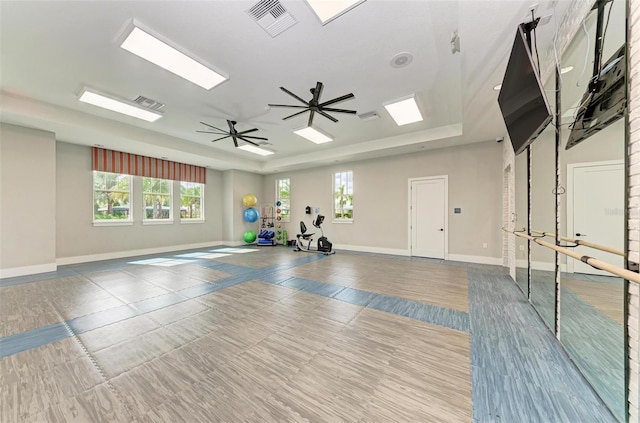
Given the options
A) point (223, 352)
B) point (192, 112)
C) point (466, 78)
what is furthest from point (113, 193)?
point (466, 78)

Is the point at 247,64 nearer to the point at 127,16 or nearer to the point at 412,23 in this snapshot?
the point at 127,16

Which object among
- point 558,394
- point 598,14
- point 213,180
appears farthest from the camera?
point 213,180

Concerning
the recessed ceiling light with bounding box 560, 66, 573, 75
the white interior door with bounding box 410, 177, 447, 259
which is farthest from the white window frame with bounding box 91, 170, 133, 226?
the recessed ceiling light with bounding box 560, 66, 573, 75

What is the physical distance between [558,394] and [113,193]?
383 inches

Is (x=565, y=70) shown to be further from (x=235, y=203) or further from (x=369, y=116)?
(x=235, y=203)

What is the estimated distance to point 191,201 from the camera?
8844mm

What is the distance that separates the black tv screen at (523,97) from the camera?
1799 millimetres

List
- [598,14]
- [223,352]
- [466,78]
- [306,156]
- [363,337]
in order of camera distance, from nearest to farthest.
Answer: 1. [598,14]
2. [223,352]
3. [363,337]
4. [466,78]
5. [306,156]

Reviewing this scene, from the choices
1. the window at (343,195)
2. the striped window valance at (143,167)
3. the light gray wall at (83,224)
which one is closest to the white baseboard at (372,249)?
the window at (343,195)

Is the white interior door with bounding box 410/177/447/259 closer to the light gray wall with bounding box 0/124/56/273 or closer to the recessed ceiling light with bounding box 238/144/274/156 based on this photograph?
the recessed ceiling light with bounding box 238/144/274/156

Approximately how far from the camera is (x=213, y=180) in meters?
9.47

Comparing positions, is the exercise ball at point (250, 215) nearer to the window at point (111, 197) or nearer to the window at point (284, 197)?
the window at point (284, 197)

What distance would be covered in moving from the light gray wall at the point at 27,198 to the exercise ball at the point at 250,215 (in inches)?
212

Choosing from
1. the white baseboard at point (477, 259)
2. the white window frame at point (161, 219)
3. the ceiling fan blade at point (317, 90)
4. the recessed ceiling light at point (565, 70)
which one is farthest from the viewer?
the white window frame at point (161, 219)
